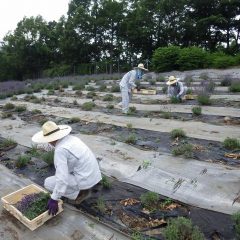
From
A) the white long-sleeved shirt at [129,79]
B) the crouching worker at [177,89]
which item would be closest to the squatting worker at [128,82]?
the white long-sleeved shirt at [129,79]

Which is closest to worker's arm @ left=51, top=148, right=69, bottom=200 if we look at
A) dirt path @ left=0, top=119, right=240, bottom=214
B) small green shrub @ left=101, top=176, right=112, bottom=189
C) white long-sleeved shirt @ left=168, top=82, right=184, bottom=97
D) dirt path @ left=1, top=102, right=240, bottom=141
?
small green shrub @ left=101, top=176, right=112, bottom=189

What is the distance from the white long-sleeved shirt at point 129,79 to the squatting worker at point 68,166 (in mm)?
5106

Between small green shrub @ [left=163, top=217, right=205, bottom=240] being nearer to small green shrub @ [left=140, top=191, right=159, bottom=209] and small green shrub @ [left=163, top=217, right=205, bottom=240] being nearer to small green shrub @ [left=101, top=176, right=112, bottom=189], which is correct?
small green shrub @ [left=140, top=191, right=159, bottom=209]

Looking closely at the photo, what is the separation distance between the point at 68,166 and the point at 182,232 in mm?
1517

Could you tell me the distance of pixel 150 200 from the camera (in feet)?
13.2

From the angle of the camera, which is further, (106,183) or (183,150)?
(183,150)

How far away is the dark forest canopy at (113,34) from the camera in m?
30.3

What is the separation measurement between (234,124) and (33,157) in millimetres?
4356

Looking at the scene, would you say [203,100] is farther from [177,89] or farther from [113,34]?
[113,34]

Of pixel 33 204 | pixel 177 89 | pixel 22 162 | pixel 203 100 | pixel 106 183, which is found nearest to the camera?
pixel 33 204

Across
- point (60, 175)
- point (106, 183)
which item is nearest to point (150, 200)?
point (106, 183)

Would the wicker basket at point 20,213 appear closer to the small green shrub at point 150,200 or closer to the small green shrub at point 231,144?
the small green shrub at point 150,200

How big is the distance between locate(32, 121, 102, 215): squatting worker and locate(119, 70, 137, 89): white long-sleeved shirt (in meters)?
5.11

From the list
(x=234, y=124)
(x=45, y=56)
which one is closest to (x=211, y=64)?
(x=234, y=124)
